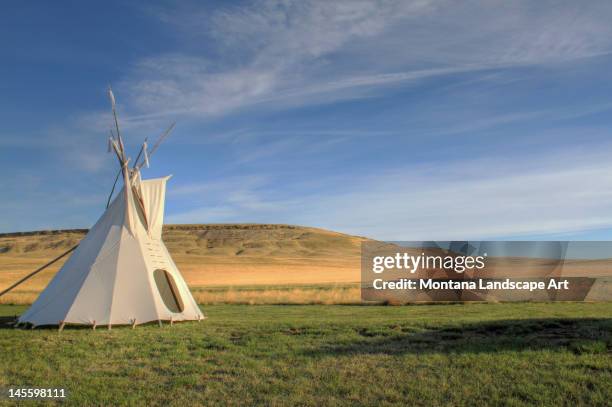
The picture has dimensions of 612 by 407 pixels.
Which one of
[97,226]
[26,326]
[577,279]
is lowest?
[26,326]

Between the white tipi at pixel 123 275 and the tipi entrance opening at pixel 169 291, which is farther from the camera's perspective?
the tipi entrance opening at pixel 169 291

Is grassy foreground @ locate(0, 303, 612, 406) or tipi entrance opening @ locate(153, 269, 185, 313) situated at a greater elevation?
tipi entrance opening @ locate(153, 269, 185, 313)

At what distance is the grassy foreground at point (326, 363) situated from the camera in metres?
7.50

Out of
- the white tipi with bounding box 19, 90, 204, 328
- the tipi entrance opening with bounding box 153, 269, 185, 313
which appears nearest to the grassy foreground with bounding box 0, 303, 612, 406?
the white tipi with bounding box 19, 90, 204, 328

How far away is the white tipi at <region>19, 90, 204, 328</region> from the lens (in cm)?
1573

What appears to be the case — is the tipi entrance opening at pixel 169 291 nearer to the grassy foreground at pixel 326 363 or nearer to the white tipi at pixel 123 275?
the white tipi at pixel 123 275

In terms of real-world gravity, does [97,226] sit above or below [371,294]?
above

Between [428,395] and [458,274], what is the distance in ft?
64.6

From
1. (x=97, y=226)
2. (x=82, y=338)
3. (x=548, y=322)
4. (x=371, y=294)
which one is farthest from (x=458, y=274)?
(x=82, y=338)

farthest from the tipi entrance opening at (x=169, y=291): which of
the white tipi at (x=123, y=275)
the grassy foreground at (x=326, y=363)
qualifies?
the grassy foreground at (x=326, y=363)

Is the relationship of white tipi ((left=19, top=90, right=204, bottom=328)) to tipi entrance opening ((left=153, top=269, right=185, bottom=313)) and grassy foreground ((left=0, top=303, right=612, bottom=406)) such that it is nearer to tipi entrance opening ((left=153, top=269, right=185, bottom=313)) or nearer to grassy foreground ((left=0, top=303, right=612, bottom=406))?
tipi entrance opening ((left=153, top=269, right=185, bottom=313))

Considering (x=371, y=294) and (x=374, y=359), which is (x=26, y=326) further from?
(x=371, y=294)

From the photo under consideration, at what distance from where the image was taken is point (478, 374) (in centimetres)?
834

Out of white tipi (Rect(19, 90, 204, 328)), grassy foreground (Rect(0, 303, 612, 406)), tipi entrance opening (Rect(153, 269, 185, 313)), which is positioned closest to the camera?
grassy foreground (Rect(0, 303, 612, 406))
